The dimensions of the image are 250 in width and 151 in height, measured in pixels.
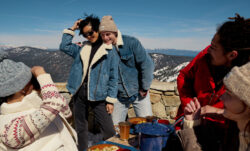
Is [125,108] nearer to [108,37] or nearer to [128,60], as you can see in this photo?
→ [128,60]

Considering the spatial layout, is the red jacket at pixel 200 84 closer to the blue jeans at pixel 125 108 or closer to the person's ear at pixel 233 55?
the person's ear at pixel 233 55

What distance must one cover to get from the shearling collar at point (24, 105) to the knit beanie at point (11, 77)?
0.35 ft

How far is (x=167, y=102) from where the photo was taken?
4.49 m

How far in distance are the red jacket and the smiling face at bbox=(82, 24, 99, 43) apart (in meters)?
1.65

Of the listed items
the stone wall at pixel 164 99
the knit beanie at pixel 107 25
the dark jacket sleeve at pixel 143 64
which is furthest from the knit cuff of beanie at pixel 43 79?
the stone wall at pixel 164 99

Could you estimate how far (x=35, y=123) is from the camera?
1229mm

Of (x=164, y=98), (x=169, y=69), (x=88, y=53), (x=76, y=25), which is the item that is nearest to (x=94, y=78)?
(x=88, y=53)

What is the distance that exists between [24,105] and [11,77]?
226 millimetres

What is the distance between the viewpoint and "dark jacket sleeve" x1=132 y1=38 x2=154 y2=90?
2930 millimetres

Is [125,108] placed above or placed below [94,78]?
below

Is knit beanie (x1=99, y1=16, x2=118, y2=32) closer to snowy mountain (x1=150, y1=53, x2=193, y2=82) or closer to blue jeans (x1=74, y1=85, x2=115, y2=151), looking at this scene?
blue jeans (x1=74, y1=85, x2=115, y2=151)

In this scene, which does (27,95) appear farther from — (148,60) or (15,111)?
(148,60)

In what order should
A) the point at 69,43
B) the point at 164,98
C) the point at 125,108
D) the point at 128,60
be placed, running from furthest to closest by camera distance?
1. the point at 164,98
2. the point at 69,43
3. the point at 125,108
4. the point at 128,60

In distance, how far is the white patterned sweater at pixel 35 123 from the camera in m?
1.19
